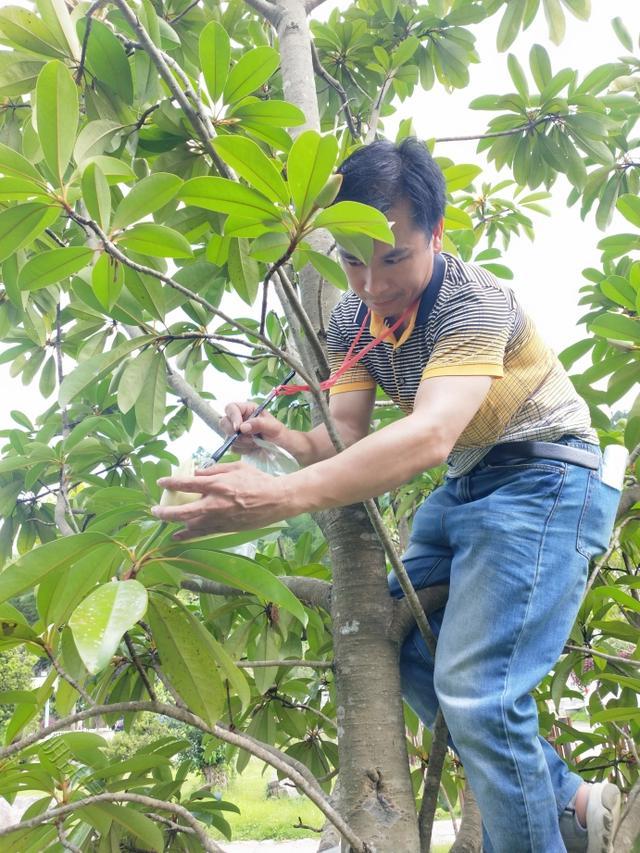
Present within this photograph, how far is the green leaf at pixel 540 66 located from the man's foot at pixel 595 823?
1544 mm

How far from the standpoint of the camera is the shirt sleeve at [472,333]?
0.82 meters

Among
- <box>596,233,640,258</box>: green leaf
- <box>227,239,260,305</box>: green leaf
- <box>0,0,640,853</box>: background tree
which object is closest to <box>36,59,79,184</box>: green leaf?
<box>0,0,640,853</box>: background tree

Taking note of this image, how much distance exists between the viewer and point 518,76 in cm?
174

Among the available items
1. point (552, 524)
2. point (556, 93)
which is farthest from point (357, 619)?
point (556, 93)

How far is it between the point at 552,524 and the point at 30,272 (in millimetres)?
704

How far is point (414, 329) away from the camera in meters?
0.99

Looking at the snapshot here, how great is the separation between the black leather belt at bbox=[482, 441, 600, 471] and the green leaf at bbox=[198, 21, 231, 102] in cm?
65

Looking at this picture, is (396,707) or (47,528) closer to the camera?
(396,707)

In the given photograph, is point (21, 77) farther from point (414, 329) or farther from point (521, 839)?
point (521, 839)

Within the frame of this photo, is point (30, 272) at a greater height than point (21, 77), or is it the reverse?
→ point (21, 77)

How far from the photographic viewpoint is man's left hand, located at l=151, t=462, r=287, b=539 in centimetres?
66

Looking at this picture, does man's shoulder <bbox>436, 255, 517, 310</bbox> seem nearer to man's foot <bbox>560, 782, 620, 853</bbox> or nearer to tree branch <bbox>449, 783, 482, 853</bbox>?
man's foot <bbox>560, 782, 620, 853</bbox>

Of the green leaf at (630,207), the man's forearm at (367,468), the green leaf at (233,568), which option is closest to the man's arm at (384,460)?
the man's forearm at (367,468)

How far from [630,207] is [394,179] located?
0.67 meters
